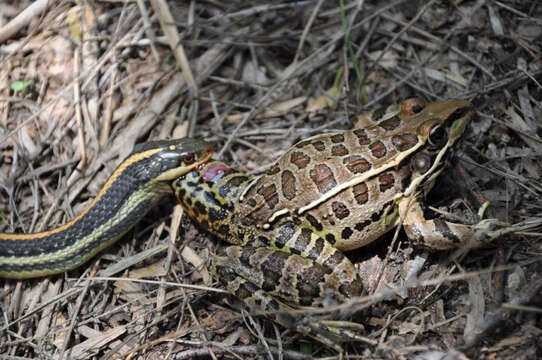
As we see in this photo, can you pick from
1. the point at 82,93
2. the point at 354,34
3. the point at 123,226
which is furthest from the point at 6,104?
the point at 354,34

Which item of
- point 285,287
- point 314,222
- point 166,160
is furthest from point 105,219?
point 314,222

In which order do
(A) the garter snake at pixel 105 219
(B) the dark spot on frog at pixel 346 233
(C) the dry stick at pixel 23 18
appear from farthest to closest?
(C) the dry stick at pixel 23 18, (A) the garter snake at pixel 105 219, (B) the dark spot on frog at pixel 346 233

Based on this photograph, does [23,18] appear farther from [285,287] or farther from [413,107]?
[413,107]

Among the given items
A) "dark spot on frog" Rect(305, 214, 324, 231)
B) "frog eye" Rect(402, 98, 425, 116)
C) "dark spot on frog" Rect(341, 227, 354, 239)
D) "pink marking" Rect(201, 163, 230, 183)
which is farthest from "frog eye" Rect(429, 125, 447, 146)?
"pink marking" Rect(201, 163, 230, 183)

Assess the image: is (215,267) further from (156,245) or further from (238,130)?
(238,130)

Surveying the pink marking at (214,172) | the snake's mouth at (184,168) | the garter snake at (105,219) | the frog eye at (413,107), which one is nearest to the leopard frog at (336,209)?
the frog eye at (413,107)

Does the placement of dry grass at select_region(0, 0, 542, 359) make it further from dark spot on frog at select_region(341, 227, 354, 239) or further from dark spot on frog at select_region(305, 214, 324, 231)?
dark spot on frog at select_region(305, 214, 324, 231)

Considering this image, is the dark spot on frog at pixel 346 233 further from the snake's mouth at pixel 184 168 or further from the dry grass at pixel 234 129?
the snake's mouth at pixel 184 168

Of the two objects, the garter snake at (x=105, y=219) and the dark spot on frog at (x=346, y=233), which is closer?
the dark spot on frog at (x=346, y=233)
